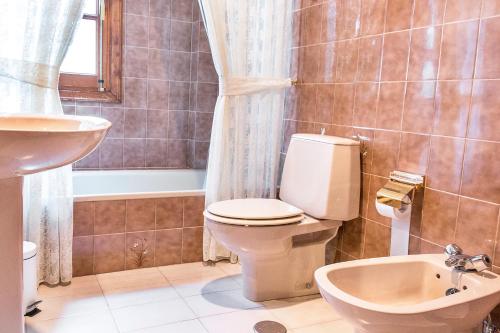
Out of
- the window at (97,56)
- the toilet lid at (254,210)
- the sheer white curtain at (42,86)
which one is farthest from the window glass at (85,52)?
the toilet lid at (254,210)

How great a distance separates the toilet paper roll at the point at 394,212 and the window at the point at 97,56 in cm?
216

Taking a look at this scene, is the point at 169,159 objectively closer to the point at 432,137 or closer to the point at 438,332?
the point at 432,137

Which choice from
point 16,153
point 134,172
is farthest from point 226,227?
point 134,172

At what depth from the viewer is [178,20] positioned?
345cm

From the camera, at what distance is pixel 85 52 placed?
3254 mm

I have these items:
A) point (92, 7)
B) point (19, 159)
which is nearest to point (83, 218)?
point (19, 159)

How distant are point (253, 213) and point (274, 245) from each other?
0.19 m

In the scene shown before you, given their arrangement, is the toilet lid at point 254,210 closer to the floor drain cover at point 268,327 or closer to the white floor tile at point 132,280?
the floor drain cover at point 268,327

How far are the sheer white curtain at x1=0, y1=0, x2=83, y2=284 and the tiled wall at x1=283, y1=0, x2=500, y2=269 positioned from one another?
1.36m

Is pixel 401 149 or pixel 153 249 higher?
pixel 401 149

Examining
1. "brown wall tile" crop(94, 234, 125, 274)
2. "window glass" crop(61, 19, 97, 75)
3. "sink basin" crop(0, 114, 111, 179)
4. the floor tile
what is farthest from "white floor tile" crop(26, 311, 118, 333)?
"window glass" crop(61, 19, 97, 75)

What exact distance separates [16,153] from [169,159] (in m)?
2.49

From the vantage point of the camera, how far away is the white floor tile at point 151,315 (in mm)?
1982

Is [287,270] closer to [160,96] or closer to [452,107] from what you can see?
[452,107]
